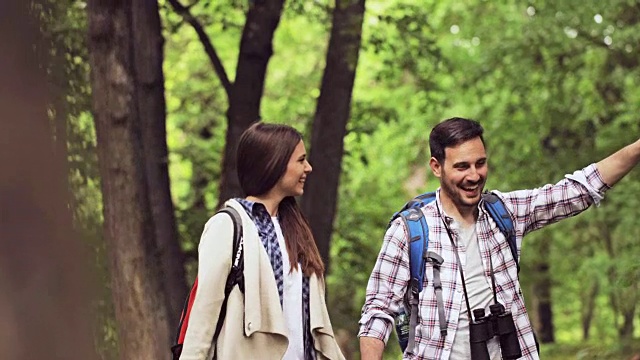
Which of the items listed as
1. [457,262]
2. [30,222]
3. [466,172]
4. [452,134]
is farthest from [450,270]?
[30,222]

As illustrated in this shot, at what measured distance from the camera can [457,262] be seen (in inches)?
200

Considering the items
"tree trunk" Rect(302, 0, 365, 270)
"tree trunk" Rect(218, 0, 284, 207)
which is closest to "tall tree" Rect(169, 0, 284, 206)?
"tree trunk" Rect(218, 0, 284, 207)

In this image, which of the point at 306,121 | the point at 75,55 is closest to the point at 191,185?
the point at 306,121

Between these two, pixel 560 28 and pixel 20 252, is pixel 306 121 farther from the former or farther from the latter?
pixel 20 252

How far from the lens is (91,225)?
28.9ft

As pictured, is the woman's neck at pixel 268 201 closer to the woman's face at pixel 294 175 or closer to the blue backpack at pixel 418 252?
the woman's face at pixel 294 175

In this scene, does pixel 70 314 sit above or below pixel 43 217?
below

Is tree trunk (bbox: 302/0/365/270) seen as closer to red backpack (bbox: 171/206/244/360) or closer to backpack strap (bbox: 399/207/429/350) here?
backpack strap (bbox: 399/207/429/350)

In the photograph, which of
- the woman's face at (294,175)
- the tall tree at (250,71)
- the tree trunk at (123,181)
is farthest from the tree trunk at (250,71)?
the woman's face at (294,175)

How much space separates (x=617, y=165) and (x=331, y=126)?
7.08 meters

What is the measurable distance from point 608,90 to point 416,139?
4.67m

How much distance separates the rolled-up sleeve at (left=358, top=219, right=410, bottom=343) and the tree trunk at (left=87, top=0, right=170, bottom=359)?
3442 mm

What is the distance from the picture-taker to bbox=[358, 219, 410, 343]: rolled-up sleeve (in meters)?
5.12

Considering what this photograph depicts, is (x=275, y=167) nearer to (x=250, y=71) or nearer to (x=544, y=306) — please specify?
(x=250, y=71)
